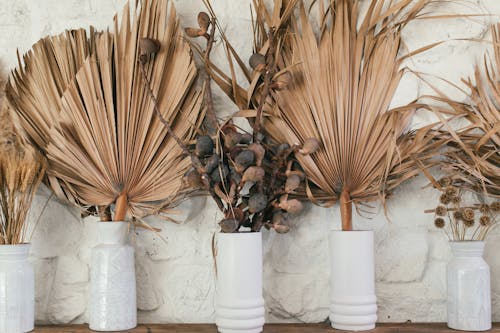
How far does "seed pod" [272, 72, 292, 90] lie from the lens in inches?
41.7

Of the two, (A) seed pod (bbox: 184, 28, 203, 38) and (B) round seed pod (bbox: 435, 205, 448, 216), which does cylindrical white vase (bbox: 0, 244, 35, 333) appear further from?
(B) round seed pod (bbox: 435, 205, 448, 216)

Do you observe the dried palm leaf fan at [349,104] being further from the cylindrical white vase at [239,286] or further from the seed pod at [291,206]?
the cylindrical white vase at [239,286]

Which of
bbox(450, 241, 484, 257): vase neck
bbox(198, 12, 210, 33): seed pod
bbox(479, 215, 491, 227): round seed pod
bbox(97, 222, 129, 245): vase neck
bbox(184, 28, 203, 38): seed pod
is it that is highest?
bbox(198, 12, 210, 33): seed pod

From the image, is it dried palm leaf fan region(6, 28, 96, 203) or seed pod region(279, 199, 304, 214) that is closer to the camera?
seed pod region(279, 199, 304, 214)

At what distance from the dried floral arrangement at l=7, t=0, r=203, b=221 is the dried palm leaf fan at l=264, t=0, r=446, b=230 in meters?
0.21

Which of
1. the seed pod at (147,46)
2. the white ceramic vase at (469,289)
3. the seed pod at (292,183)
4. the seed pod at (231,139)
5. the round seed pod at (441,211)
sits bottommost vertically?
the white ceramic vase at (469,289)

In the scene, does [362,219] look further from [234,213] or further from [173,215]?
[173,215]

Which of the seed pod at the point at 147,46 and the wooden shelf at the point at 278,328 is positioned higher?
the seed pod at the point at 147,46

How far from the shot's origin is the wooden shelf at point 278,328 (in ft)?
3.41

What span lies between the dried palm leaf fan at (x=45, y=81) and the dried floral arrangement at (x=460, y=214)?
0.75 metres

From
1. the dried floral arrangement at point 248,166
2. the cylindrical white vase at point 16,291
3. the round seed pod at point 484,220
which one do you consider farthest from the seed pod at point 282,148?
the cylindrical white vase at point 16,291

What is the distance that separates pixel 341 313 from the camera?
3.40 ft

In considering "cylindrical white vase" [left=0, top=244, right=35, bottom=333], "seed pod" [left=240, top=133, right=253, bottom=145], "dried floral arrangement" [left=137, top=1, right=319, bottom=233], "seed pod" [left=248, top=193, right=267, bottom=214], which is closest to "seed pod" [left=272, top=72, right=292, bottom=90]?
"dried floral arrangement" [left=137, top=1, right=319, bottom=233]

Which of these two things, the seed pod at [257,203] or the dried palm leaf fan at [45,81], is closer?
the seed pod at [257,203]
